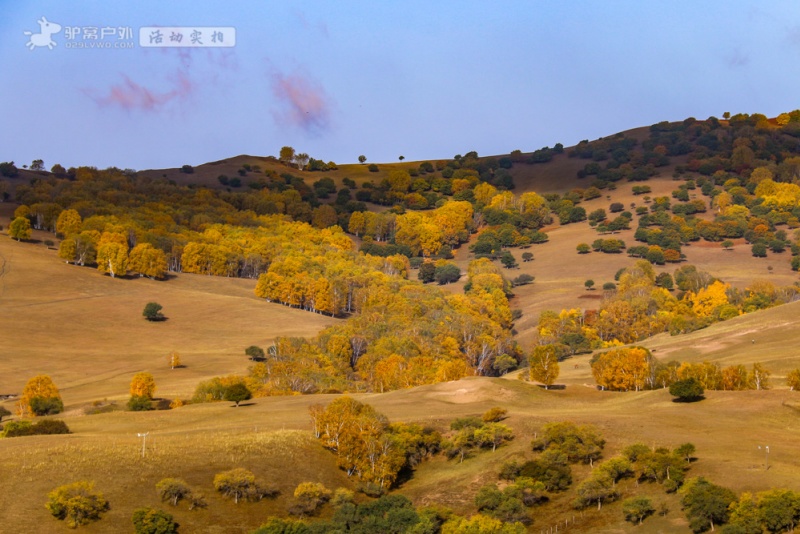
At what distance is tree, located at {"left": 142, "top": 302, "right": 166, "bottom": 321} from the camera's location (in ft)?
577

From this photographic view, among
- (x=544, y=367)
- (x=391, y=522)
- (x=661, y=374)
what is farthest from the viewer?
(x=544, y=367)

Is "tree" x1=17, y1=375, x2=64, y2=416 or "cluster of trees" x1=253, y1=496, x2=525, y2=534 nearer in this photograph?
"cluster of trees" x1=253, y1=496, x2=525, y2=534

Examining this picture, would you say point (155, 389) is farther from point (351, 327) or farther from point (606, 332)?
point (606, 332)

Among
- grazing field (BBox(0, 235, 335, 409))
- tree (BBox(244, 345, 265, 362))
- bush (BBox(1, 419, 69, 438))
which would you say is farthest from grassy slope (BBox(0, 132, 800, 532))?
bush (BBox(1, 419, 69, 438))

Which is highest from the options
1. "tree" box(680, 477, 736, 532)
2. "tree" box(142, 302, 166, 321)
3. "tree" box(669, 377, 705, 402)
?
"tree" box(142, 302, 166, 321)

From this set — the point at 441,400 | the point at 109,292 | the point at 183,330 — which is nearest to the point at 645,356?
the point at 441,400

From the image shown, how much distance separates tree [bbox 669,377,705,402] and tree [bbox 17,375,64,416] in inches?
2395

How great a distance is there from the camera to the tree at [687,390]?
97000mm

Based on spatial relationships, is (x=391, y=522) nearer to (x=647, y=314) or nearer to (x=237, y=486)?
(x=237, y=486)

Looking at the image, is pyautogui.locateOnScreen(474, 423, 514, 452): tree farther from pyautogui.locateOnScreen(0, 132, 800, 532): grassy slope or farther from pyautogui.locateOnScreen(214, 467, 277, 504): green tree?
pyautogui.locateOnScreen(214, 467, 277, 504): green tree

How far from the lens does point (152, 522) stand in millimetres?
64750

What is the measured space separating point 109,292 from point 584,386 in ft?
338

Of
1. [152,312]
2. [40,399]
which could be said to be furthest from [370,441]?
[152,312]

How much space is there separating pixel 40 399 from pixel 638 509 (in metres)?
64.5
